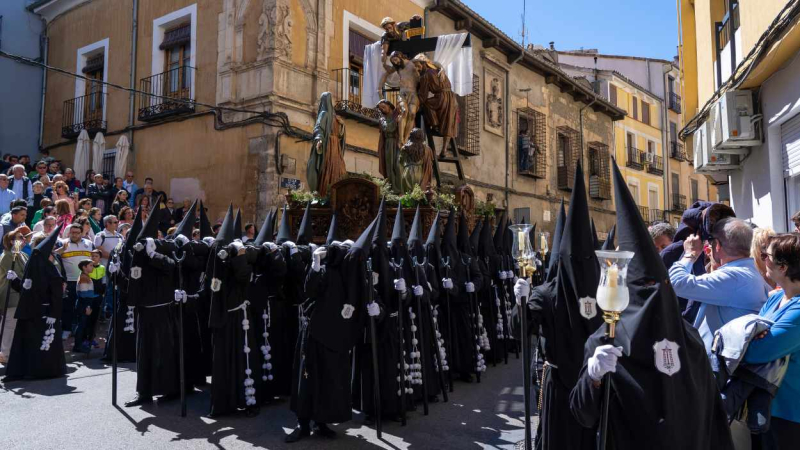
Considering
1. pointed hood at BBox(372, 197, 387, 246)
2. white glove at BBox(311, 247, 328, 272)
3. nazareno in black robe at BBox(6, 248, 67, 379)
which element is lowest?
nazareno in black robe at BBox(6, 248, 67, 379)

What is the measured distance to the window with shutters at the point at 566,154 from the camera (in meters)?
24.9

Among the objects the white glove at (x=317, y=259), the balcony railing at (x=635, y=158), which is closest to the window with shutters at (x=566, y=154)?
the balcony railing at (x=635, y=158)

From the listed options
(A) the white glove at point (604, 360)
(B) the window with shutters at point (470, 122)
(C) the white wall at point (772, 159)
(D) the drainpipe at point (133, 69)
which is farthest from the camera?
(B) the window with shutters at point (470, 122)

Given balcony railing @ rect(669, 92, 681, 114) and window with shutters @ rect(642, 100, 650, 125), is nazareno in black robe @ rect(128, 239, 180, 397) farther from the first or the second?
balcony railing @ rect(669, 92, 681, 114)

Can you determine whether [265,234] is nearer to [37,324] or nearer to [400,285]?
[400,285]

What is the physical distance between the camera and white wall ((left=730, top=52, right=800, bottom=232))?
7297 millimetres

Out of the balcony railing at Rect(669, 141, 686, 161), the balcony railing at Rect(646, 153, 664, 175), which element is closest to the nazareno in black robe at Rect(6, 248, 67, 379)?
the balcony railing at Rect(646, 153, 664, 175)

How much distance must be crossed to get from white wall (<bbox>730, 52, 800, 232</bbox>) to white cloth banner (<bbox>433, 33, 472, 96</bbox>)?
5215 millimetres

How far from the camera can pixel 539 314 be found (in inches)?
135

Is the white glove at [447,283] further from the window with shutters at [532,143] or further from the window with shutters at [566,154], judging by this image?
the window with shutters at [566,154]

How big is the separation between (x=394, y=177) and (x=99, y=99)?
39.6 feet

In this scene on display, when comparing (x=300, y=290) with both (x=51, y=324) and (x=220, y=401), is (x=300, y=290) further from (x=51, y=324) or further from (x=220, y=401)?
(x=51, y=324)

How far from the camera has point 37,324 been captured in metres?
7.22

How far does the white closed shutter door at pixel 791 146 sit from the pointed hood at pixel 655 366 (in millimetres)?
6470
